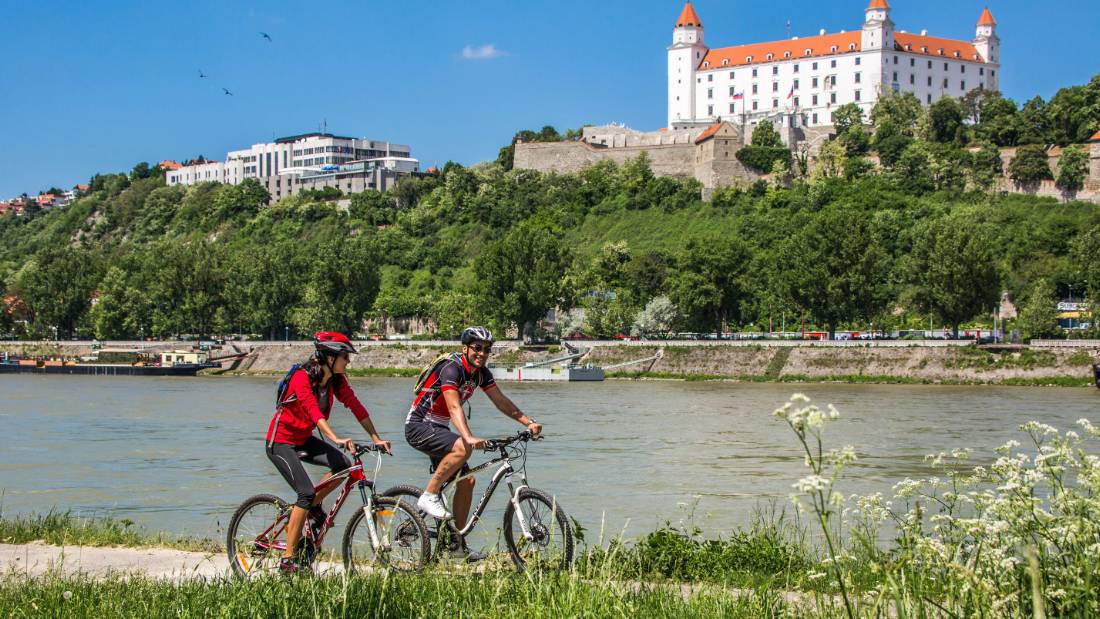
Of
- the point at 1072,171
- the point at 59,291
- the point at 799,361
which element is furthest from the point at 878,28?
the point at 59,291

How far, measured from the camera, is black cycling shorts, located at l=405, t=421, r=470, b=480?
8.31 metres

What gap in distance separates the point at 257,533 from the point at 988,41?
11884 centimetres

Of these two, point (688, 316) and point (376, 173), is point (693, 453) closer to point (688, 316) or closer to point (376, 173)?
point (688, 316)

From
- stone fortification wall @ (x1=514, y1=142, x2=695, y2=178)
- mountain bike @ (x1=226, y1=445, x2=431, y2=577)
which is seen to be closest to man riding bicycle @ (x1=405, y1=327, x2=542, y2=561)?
mountain bike @ (x1=226, y1=445, x2=431, y2=577)

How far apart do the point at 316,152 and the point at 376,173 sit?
69.1 ft

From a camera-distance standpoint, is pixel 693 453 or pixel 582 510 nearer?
pixel 582 510

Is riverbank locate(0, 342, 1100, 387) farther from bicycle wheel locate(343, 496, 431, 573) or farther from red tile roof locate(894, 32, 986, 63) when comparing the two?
red tile roof locate(894, 32, 986, 63)

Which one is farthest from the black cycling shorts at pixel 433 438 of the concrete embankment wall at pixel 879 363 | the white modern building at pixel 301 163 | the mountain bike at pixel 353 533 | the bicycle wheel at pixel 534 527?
the white modern building at pixel 301 163

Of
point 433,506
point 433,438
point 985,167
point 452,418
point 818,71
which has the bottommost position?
point 433,506


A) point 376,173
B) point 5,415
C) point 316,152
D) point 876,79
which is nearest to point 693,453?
point 5,415

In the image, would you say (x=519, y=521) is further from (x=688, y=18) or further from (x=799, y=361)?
(x=688, y=18)

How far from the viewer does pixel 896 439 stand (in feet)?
79.7

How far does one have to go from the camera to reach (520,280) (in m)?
65.5

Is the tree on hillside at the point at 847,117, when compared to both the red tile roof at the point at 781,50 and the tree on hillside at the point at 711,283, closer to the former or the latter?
the red tile roof at the point at 781,50
